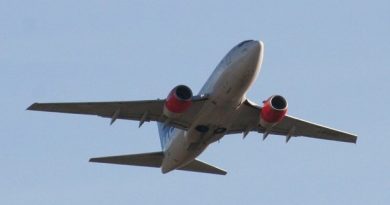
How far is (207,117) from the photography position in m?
56.8

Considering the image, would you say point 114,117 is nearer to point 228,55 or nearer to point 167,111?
point 167,111

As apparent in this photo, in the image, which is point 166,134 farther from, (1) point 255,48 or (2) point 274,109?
(1) point 255,48

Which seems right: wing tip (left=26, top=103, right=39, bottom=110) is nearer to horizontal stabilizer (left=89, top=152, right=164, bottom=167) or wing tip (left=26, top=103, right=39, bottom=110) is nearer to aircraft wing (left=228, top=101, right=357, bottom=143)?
horizontal stabilizer (left=89, top=152, right=164, bottom=167)

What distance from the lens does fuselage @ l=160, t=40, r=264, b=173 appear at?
5403 cm

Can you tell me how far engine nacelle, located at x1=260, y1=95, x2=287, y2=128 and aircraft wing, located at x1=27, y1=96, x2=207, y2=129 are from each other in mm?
3251

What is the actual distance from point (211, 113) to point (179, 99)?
186 cm

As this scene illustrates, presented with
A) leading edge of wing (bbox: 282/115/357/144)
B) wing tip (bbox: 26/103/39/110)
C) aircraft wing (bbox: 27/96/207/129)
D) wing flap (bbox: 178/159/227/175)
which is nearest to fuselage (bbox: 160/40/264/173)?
aircraft wing (bbox: 27/96/207/129)

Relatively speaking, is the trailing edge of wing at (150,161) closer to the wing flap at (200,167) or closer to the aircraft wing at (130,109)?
the wing flap at (200,167)

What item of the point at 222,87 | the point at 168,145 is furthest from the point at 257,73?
the point at 168,145

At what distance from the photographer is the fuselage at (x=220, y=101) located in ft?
177

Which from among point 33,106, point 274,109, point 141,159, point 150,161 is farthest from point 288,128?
point 33,106

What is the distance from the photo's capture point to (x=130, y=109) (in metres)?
58.1

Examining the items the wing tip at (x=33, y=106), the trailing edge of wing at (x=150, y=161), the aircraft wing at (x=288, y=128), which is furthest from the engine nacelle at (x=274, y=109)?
the wing tip at (x=33, y=106)

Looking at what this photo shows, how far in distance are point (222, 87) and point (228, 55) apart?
1680 mm
